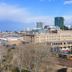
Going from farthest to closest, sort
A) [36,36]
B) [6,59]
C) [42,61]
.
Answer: [36,36] → [6,59] → [42,61]

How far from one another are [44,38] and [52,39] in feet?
7.86

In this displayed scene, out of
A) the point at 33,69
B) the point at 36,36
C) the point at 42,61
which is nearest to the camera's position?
the point at 33,69

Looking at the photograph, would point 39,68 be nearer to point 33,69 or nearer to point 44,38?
point 33,69

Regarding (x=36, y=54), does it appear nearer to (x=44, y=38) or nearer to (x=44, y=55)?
(x=44, y=55)

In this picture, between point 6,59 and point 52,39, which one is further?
point 52,39

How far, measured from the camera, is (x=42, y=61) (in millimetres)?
22625

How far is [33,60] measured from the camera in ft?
72.9

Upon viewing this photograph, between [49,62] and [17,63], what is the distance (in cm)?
307

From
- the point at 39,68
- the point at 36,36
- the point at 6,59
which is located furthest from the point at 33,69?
the point at 36,36

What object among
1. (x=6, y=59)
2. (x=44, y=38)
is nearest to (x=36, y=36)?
(x=44, y=38)

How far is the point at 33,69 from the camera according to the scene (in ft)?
69.7

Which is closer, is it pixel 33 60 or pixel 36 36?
pixel 33 60

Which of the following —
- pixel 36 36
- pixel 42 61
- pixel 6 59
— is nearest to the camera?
pixel 42 61

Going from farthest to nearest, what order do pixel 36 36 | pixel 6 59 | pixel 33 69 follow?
pixel 36 36 → pixel 6 59 → pixel 33 69
